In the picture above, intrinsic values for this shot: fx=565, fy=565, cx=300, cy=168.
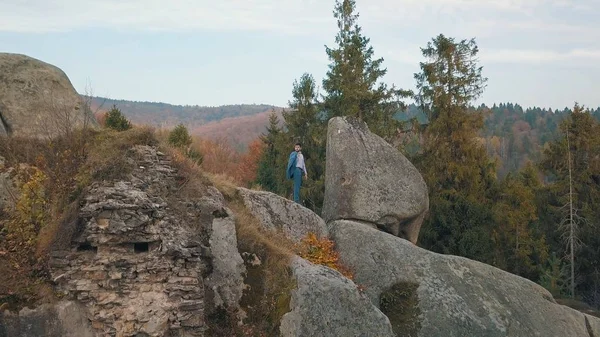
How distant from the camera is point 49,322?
34.8ft

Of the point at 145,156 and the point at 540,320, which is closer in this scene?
the point at 145,156

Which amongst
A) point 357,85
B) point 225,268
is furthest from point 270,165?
point 225,268

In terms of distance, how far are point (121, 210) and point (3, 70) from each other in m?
8.68

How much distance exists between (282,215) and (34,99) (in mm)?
8236

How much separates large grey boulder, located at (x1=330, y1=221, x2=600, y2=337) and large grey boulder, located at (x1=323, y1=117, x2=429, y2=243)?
6.75 feet

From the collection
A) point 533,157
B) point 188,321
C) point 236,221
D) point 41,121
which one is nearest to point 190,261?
point 188,321

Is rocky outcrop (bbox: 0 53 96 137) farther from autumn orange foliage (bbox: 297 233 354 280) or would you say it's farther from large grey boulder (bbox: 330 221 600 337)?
large grey boulder (bbox: 330 221 600 337)

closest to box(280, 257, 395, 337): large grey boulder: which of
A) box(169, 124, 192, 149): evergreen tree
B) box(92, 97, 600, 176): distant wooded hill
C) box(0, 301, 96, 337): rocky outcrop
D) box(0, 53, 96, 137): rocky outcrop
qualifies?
box(0, 301, 96, 337): rocky outcrop

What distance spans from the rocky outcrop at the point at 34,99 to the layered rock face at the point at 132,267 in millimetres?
4340

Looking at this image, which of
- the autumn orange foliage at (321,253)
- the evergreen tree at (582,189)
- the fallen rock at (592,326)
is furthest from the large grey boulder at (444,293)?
the evergreen tree at (582,189)

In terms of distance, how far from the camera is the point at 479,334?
15422 millimetres

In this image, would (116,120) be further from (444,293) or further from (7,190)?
(444,293)

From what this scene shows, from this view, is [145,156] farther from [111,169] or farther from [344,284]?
[344,284]

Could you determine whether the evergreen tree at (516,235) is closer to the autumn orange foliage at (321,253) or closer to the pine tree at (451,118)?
the pine tree at (451,118)
